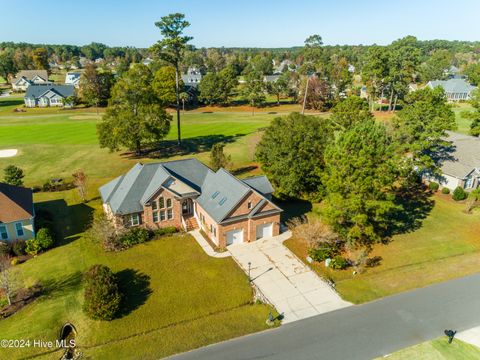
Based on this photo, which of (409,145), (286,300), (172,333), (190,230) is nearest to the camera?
(172,333)

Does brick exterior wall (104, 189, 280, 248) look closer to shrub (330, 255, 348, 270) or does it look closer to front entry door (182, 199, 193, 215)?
front entry door (182, 199, 193, 215)

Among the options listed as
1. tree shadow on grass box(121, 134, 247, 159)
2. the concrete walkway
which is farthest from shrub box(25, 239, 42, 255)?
tree shadow on grass box(121, 134, 247, 159)

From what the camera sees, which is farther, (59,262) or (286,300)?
(59,262)

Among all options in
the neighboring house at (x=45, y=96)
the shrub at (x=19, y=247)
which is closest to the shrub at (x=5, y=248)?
the shrub at (x=19, y=247)

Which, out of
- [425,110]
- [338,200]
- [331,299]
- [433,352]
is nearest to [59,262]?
[331,299]

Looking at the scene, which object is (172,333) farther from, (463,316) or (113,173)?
(113,173)

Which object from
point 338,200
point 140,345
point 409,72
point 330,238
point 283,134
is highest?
point 409,72
